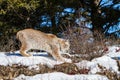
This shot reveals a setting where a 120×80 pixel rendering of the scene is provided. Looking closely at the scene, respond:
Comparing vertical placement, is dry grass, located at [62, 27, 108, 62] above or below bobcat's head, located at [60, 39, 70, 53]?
below

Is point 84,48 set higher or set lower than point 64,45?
lower

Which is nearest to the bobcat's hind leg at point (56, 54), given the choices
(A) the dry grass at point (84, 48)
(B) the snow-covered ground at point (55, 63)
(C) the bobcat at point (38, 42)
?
(C) the bobcat at point (38, 42)

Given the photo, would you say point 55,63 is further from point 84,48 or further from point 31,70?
point 84,48

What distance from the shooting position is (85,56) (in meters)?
10.8

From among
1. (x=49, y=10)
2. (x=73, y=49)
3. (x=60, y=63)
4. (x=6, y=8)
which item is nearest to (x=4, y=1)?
(x=6, y=8)

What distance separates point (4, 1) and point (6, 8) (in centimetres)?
64

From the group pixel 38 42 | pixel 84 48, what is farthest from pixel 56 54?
pixel 84 48

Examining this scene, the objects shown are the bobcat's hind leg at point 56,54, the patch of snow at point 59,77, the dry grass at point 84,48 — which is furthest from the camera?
the dry grass at point 84,48

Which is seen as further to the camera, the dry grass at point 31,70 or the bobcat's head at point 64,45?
the bobcat's head at point 64,45

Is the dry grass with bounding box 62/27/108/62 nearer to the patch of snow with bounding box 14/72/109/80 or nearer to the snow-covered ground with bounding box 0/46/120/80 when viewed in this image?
the snow-covered ground with bounding box 0/46/120/80

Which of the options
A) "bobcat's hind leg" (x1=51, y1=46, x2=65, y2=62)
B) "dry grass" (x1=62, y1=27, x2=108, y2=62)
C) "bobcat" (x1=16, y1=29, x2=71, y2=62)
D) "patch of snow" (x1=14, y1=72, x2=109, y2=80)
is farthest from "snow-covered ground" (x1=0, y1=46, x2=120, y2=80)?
"dry grass" (x1=62, y1=27, x2=108, y2=62)

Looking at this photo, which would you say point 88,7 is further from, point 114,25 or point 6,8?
point 6,8

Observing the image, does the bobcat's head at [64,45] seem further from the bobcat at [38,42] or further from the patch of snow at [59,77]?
the patch of snow at [59,77]

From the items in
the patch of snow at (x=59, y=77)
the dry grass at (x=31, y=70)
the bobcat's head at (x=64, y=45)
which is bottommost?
the dry grass at (x=31, y=70)
